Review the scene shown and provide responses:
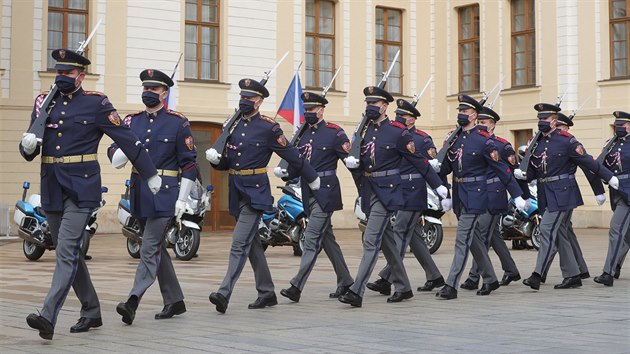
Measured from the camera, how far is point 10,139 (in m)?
26.6

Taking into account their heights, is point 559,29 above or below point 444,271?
above

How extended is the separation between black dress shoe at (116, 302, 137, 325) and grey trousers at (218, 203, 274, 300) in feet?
3.70

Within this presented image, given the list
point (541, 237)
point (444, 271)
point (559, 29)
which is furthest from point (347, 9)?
point (541, 237)

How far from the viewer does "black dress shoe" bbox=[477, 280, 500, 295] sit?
11656 mm

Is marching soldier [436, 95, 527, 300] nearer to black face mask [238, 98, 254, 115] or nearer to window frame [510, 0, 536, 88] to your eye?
black face mask [238, 98, 254, 115]

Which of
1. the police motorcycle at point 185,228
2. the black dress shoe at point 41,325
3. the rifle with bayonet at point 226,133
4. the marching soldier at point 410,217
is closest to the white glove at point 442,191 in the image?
the marching soldier at point 410,217

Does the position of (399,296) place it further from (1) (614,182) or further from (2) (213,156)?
(1) (614,182)

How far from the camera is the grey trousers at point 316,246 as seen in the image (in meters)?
10.7

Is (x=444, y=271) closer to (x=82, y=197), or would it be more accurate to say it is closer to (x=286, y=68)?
(x=82, y=197)

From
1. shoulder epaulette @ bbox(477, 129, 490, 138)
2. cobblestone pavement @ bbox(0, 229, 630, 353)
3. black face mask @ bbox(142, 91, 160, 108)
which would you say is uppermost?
black face mask @ bbox(142, 91, 160, 108)

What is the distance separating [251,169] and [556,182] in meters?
3.75

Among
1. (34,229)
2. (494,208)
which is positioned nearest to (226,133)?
(494,208)

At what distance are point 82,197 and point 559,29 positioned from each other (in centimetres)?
2417

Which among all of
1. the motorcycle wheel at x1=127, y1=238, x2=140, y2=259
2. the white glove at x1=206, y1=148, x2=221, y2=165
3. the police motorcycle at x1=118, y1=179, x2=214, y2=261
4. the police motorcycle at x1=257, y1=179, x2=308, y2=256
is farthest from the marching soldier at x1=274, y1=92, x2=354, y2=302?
the motorcycle wheel at x1=127, y1=238, x2=140, y2=259
